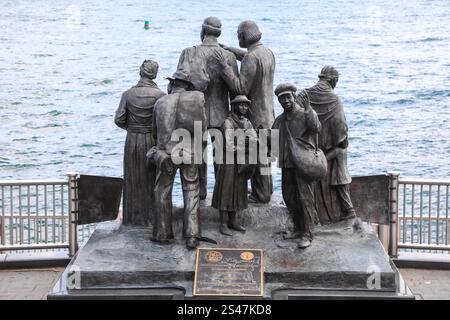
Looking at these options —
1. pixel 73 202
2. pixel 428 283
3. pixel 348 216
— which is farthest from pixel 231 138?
pixel 428 283

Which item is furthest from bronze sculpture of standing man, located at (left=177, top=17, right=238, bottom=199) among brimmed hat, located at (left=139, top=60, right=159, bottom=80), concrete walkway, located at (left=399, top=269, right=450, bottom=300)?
concrete walkway, located at (left=399, top=269, right=450, bottom=300)

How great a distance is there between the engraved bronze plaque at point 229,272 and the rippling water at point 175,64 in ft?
31.9

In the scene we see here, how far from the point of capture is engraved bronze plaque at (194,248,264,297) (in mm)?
11914

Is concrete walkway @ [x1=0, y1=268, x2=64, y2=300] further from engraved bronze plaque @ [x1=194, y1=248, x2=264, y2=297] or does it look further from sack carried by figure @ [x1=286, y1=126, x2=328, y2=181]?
sack carried by figure @ [x1=286, y1=126, x2=328, y2=181]

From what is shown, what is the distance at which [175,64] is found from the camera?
117ft

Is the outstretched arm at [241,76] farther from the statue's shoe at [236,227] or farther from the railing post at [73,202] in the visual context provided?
the railing post at [73,202]

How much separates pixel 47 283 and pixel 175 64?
2246 cm

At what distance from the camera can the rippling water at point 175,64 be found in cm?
2584

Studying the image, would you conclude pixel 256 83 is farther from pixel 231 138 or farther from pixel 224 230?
pixel 224 230

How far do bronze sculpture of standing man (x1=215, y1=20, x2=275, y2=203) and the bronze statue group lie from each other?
0.04 ft

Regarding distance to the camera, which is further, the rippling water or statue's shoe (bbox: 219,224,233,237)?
the rippling water

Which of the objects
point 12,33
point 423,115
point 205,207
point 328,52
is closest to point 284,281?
point 205,207

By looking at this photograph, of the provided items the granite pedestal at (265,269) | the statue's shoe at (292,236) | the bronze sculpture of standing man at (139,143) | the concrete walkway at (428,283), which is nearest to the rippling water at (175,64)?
the concrete walkway at (428,283)

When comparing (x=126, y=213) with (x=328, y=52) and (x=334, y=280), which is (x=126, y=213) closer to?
(x=334, y=280)
